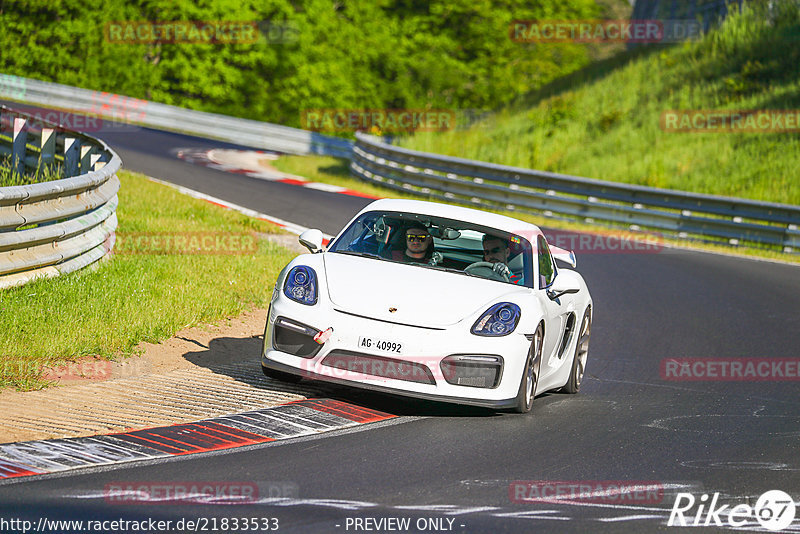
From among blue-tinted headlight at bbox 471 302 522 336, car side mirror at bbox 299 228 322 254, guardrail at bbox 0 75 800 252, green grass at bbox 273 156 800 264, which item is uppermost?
car side mirror at bbox 299 228 322 254

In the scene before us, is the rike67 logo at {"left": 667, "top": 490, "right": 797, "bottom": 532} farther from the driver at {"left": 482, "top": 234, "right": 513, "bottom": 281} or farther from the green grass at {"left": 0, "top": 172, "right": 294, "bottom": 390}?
the green grass at {"left": 0, "top": 172, "right": 294, "bottom": 390}

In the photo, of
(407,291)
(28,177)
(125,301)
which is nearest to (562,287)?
(407,291)

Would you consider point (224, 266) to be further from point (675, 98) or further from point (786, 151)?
point (675, 98)

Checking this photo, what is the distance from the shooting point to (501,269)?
8375mm

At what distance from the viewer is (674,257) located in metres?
19.1

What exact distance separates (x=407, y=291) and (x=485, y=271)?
993mm

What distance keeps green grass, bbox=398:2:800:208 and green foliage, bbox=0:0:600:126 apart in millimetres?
24276

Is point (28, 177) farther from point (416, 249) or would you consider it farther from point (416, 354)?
point (416, 354)

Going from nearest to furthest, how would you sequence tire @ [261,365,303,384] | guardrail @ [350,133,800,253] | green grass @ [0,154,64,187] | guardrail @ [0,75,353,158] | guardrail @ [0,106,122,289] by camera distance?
tire @ [261,365,303,384], guardrail @ [0,106,122,289], green grass @ [0,154,64,187], guardrail @ [350,133,800,253], guardrail @ [0,75,353,158]

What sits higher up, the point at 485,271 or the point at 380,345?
the point at 485,271

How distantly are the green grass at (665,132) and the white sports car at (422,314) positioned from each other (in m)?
17.8

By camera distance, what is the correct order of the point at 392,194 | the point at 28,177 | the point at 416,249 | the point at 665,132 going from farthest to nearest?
the point at 665,132, the point at 392,194, the point at 28,177, the point at 416,249

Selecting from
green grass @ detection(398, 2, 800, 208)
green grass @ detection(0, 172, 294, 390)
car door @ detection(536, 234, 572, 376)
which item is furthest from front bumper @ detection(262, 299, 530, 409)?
green grass @ detection(398, 2, 800, 208)

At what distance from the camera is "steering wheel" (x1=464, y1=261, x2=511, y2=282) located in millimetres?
8219
